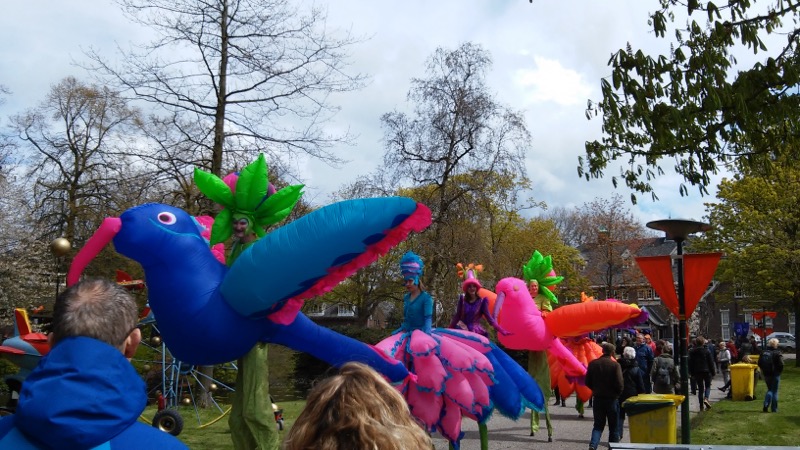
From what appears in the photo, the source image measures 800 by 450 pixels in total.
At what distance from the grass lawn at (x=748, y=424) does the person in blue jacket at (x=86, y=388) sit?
11093mm

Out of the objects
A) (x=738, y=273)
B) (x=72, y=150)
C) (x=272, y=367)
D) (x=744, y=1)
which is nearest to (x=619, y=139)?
(x=744, y=1)

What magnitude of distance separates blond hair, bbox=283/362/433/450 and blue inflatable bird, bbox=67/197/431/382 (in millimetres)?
3672

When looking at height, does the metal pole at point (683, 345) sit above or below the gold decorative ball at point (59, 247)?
below

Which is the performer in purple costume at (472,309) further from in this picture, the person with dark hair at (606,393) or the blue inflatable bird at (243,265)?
the blue inflatable bird at (243,265)

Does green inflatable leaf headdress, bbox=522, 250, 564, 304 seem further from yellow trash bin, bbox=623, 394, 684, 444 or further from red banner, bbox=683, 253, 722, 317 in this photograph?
yellow trash bin, bbox=623, 394, 684, 444

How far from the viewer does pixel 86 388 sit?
2.34 m

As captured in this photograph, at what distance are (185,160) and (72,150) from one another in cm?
1198

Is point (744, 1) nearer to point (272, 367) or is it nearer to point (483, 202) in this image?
point (483, 202)

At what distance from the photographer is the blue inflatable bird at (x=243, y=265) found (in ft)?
18.4

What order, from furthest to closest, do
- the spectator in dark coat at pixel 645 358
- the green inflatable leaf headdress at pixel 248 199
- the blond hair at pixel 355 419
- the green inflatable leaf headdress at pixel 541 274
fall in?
the spectator in dark coat at pixel 645 358 < the green inflatable leaf headdress at pixel 541 274 < the green inflatable leaf headdress at pixel 248 199 < the blond hair at pixel 355 419

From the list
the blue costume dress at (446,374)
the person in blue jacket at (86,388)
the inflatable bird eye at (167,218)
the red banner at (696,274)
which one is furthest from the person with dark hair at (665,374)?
the person in blue jacket at (86,388)

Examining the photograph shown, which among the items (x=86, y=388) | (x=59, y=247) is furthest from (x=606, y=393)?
(x=86, y=388)

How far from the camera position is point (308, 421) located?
1.90 metres

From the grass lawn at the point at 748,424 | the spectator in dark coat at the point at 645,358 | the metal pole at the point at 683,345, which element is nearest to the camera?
the metal pole at the point at 683,345
